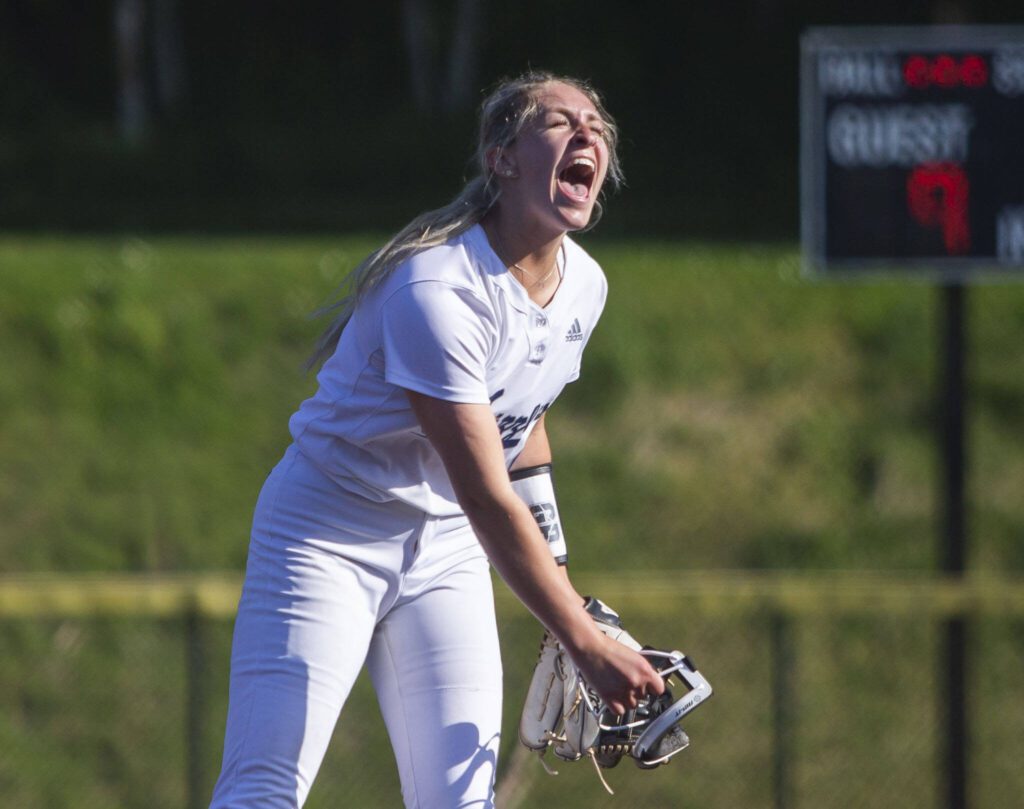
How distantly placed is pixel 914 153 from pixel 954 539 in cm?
181

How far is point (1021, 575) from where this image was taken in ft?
29.6

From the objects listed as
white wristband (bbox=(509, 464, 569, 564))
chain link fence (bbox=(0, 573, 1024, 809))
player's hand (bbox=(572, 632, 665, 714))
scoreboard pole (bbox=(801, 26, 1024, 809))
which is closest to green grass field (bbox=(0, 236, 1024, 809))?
chain link fence (bbox=(0, 573, 1024, 809))

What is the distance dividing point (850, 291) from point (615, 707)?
822 cm

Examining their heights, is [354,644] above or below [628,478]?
above

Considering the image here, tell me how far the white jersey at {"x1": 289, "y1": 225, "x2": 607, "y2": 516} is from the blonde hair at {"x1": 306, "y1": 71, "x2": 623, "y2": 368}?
0.03 metres

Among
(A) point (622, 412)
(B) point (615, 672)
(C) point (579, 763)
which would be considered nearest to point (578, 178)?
(B) point (615, 672)

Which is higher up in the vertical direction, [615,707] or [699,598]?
[615,707]

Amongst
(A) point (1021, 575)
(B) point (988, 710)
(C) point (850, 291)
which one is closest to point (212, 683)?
(B) point (988, 710)

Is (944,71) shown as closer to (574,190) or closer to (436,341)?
(574,190)

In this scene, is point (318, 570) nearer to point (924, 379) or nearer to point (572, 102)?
point (572, 102)

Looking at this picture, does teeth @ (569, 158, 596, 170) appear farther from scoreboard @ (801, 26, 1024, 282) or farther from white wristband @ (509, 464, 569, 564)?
scoreboard @ (801, 26, 1024, 282)

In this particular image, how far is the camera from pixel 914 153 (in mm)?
7484

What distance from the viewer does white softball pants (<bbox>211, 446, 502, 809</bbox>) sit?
2930 millimetres

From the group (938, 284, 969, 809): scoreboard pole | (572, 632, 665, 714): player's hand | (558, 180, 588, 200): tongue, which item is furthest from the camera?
(938, 284, 969, 809): scoreboard pole
